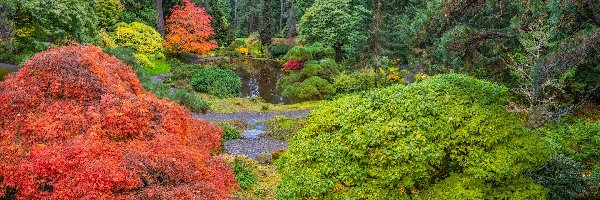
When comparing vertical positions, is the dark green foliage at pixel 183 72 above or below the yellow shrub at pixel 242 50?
above

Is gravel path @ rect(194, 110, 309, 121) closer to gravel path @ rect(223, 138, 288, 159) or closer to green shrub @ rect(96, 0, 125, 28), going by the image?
gravel path @ rect(223, 138, 288, 159)

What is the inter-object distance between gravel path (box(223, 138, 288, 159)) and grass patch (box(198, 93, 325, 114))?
5835mm

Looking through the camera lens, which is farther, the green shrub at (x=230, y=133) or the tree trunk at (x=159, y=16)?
the tree trunk at (x=159, y=16)

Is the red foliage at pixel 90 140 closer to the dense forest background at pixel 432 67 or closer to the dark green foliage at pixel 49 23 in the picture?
the dense forest background at pixel 432 67

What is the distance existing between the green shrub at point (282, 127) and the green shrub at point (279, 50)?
25424 mm

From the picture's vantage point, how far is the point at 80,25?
888 inches

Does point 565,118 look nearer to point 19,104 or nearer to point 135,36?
point 19,104

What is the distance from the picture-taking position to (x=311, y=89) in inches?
1109

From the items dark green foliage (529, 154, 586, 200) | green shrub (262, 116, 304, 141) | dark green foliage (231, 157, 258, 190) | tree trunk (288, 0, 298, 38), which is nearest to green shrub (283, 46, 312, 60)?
green shrub (262, 116, 304, 141)

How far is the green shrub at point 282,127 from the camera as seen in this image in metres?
19.5

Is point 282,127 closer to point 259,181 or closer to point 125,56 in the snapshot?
point 259,181

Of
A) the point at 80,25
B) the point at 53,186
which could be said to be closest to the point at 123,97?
the point at 53,186

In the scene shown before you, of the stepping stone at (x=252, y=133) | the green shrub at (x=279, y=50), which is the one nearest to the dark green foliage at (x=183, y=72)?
the stepping stone at (x=252, y=133)

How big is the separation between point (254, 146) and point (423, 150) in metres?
11.3
